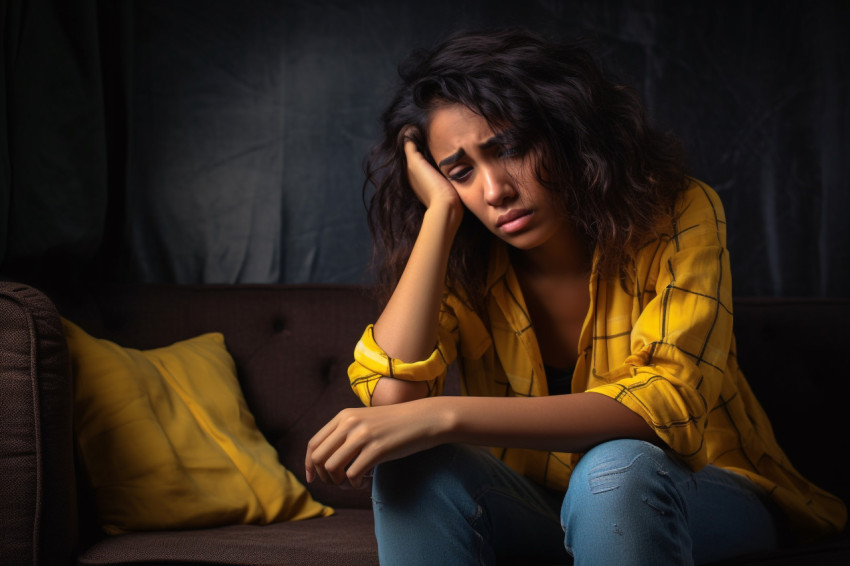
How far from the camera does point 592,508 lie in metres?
0.79

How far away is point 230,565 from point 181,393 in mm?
409

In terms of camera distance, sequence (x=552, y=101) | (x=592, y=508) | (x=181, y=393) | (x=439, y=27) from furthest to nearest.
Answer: (x=439, y=27) < (x=181, y=393) < (x=552, y=101) < (x=592, y=508)

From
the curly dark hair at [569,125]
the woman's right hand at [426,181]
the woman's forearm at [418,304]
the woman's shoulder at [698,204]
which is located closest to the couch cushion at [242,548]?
the woman's forearm at [418,304]

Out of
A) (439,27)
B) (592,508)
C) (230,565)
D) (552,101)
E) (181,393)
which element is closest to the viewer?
(592,508)

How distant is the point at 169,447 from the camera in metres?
1.18

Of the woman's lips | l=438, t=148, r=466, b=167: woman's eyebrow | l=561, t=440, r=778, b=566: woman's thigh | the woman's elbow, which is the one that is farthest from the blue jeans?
l=438, t=148, r=466, b=167: woman's eyebrow

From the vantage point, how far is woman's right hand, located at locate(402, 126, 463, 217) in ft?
3.78

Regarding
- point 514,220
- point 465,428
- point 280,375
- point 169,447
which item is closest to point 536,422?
point 465,428

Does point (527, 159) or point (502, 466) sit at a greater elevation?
point (527, 159)

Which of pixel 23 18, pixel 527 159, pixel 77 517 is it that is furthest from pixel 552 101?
pixel 23 18

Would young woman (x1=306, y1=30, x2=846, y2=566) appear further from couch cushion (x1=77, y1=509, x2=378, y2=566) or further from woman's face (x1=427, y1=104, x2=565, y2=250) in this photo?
couch cushion (x1=77, y1=509, x2=378, y2=566)

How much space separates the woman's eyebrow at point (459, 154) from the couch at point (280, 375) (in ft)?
1.52

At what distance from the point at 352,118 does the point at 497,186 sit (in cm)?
78

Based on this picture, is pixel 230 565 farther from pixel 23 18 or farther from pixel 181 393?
pixel 23 18
